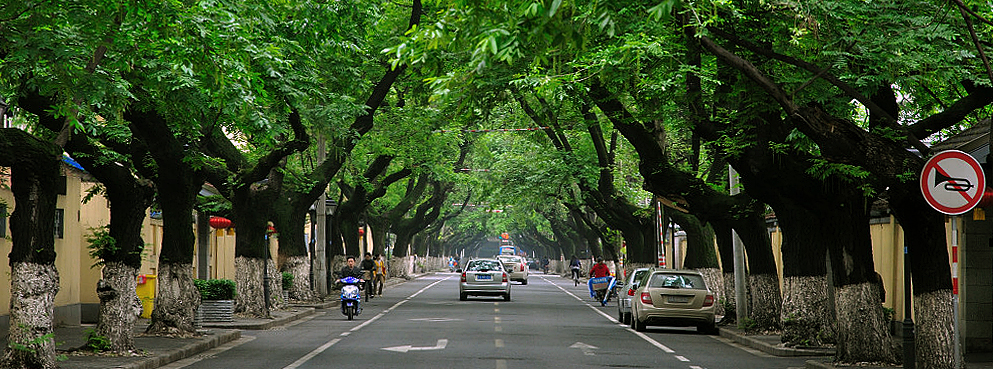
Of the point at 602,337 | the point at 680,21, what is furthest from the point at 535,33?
the point at 602,337

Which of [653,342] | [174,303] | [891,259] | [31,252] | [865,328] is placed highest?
[31,252]

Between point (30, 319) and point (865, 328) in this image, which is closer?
point (30, 319)

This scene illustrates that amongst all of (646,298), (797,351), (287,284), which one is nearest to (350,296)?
(287,284)

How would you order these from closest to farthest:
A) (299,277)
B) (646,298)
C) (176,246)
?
(176,246) → (646,298) → (299,277)

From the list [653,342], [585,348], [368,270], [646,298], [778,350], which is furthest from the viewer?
[368,270]

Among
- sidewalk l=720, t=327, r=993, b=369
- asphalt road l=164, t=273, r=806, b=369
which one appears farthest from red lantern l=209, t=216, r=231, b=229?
sidewalk l=720, t=327, r=993, b=369

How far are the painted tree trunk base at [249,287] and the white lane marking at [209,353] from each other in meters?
4.94

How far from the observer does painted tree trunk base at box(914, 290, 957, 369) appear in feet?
45.9

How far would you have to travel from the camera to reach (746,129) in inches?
653

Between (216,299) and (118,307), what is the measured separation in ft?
27.1

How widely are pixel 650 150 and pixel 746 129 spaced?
17.4 ft

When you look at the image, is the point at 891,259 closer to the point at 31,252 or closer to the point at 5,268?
the point at 31,252

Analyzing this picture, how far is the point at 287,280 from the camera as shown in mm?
36250

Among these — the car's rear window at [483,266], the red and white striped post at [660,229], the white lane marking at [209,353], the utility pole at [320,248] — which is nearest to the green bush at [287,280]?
the utility pole at [320,248]
